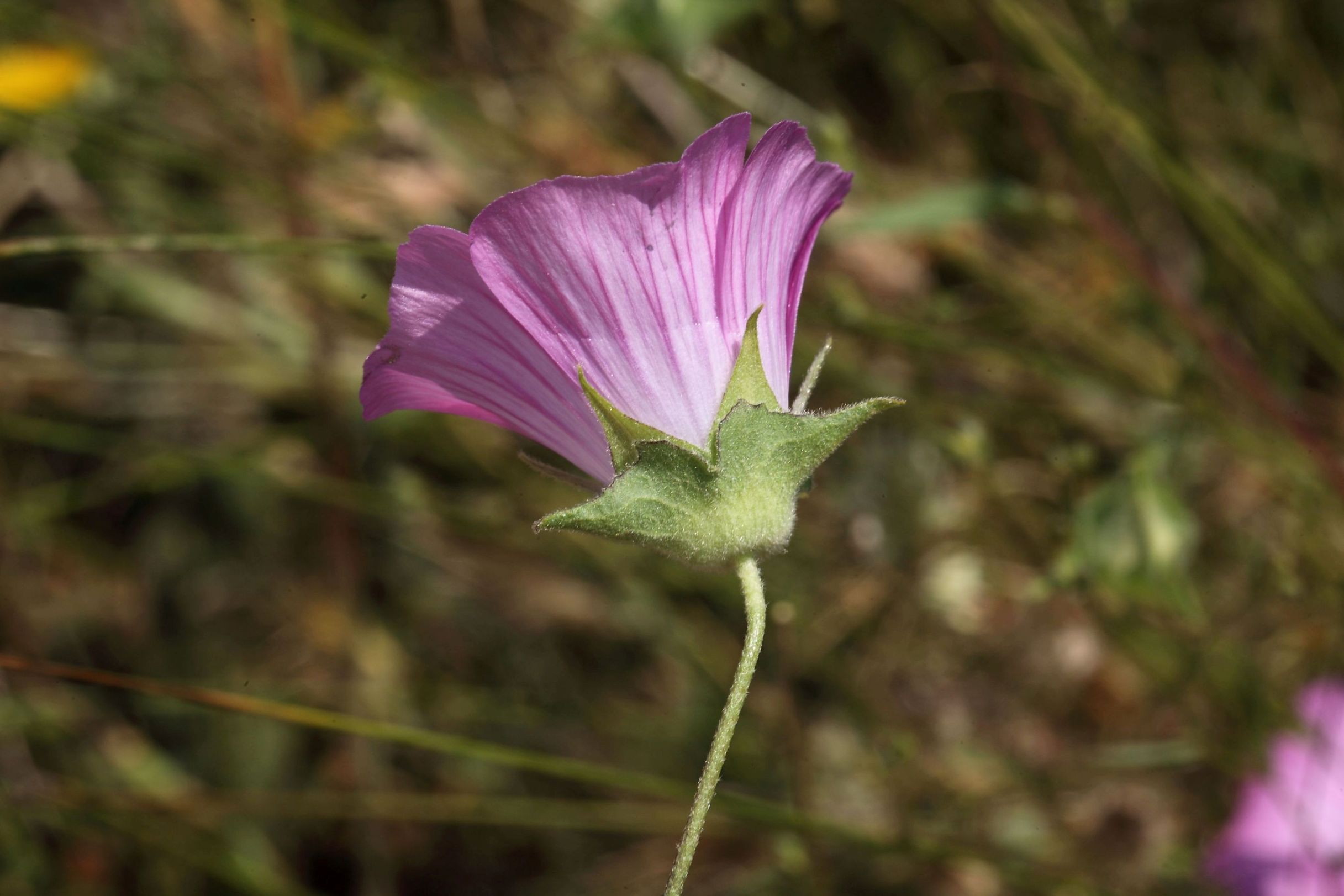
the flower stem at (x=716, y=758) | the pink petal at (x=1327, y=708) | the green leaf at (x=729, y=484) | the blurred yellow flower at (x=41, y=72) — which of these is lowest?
the flower stem at (x=716, y=758)

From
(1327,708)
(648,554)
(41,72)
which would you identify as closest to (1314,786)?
(1327,708)

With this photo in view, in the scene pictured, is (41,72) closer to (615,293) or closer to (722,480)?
(615,293)

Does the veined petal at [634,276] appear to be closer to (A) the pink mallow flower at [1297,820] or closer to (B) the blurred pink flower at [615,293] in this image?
(B) the blurred pink flower at [615,293]

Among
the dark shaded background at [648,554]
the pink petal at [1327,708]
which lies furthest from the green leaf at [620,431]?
the pink petal at [1327,708]

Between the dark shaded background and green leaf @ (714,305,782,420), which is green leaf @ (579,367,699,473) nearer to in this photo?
green leaf @ (714,305,782,420)

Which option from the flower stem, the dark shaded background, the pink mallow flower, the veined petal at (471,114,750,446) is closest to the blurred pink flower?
the veined petal at (471,114,750,446)

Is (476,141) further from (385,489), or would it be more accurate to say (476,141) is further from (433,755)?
(433,755)
